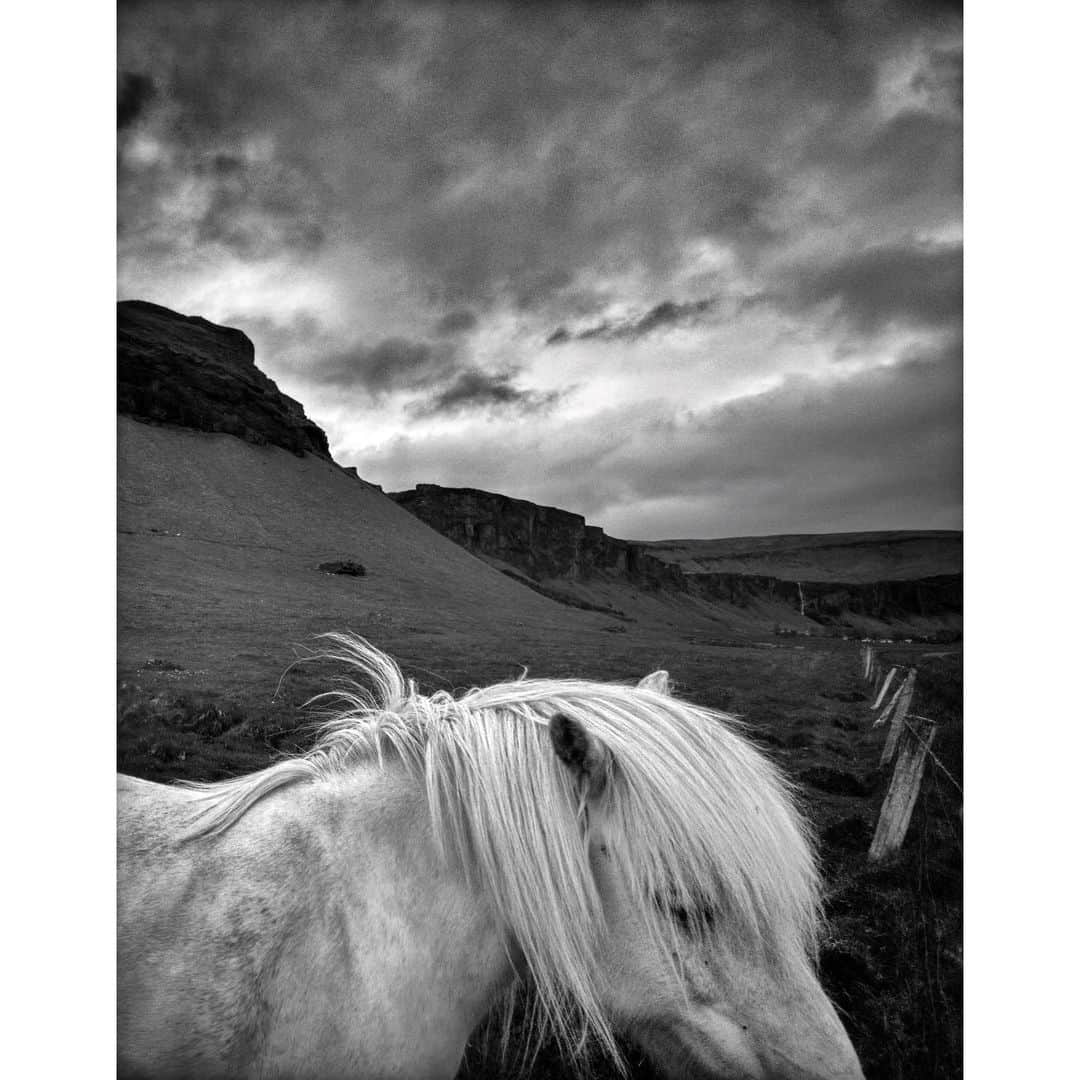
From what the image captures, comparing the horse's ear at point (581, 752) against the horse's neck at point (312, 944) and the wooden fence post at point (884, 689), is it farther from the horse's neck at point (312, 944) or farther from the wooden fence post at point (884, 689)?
the wooden fence post at point (884, 689)

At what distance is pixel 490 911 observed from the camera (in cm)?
118

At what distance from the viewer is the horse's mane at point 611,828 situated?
1.12m

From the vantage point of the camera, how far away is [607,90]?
2.27m

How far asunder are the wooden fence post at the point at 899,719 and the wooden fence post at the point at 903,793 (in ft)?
0.23

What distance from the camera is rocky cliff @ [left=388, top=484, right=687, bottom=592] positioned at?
2525 millimetres

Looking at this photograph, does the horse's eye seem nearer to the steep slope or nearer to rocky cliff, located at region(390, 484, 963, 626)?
rocky cliff, located at region(390, 484, 963, 626)

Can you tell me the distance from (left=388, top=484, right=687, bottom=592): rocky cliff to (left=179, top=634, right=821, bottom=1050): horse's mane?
4.09 feet

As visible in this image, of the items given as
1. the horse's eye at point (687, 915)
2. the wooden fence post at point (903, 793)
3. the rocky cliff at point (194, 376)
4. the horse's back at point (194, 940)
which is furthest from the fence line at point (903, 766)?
the rocky cliff at point (194, 376)

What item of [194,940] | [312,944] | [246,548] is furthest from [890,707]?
[246,548]

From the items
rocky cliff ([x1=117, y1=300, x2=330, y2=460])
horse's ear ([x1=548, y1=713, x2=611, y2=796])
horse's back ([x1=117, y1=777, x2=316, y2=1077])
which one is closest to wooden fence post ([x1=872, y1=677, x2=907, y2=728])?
horse's ear ([x1=548, y1=713, x2=611, y2=796])

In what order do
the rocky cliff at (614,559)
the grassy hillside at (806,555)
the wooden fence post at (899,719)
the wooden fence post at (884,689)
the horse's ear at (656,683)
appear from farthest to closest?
the rocky cliff at (614,559)
the grassy hillside at (806,555)
the wooden fence post at (884,689)
the wooden fence post at (899,719)
the horse's ear at (656,683)

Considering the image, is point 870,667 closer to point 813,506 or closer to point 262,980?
point 813,506

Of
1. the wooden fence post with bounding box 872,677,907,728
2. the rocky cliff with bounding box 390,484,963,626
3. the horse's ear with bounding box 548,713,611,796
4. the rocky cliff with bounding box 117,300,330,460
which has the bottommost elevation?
the wooden fence post with bounding box 872,677,907,728
